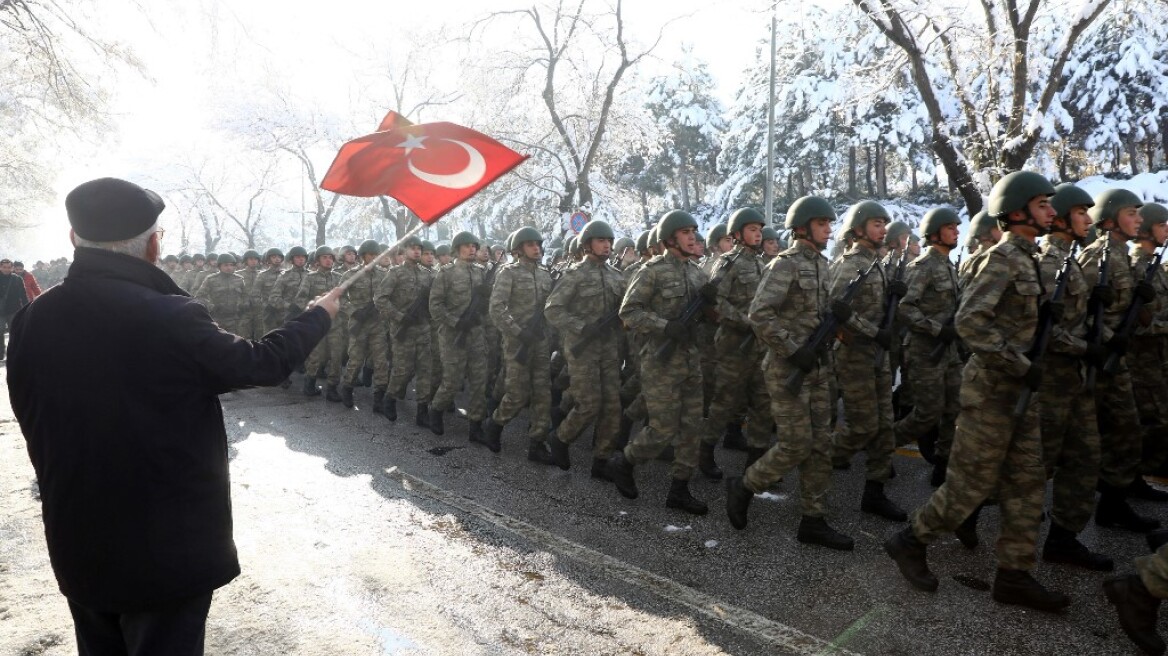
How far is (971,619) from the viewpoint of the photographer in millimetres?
3514

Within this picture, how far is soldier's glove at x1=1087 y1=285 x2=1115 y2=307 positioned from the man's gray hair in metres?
4.76

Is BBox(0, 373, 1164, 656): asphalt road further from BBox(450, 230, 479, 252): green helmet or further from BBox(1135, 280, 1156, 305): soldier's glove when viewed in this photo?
BBox(450, 230, 479, 252): green helmet

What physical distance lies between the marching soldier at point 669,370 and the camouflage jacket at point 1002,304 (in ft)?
6.79

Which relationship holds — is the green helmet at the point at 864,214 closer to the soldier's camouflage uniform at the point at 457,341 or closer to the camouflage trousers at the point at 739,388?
the camouflage trousers at the point at 739,388

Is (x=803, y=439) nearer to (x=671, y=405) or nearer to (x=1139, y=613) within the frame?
(x=671, y=405)

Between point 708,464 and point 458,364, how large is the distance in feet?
10.3

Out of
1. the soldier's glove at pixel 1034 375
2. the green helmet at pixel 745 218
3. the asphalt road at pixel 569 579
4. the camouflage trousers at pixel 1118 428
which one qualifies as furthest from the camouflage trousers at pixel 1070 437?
the green helmet at pixel 745 218

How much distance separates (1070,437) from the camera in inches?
168

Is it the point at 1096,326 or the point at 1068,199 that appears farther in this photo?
the point at 1068,199

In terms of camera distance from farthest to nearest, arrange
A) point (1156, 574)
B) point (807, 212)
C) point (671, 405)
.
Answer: point (671, 405), point (807, 212), point (1156, 574)

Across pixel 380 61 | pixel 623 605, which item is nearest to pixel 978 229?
pixel 623 605

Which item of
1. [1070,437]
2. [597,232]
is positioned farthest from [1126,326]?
[597,232]

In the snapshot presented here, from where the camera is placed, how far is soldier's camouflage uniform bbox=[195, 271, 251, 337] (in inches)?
500

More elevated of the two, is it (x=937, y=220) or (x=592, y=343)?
(x=937, y=220)
